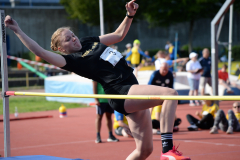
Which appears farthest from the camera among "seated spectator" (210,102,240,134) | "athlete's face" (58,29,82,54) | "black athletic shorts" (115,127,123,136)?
"black athletic shorts" (115,127,123,136)

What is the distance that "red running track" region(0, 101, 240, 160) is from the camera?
19.0 feet

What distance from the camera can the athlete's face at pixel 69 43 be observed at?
360 cm

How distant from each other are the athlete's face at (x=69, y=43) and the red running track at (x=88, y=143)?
2453 mm

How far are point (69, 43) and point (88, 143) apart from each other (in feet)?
12.2

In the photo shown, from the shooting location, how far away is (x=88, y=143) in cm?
698

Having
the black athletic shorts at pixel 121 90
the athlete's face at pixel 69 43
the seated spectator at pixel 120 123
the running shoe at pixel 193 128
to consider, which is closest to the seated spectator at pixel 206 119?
the running shoe at pixel 193 128

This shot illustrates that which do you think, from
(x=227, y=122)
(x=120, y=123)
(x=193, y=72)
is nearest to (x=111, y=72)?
(x=120, y=123)

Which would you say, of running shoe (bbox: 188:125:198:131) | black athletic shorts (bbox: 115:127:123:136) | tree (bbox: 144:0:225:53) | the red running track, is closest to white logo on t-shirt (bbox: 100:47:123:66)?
the red running track

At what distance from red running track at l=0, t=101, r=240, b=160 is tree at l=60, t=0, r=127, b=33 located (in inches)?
930

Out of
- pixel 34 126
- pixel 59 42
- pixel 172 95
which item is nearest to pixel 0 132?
pixel 34 126

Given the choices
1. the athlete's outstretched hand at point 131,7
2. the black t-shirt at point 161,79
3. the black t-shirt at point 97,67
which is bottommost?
the black t-shirt at point 161,79

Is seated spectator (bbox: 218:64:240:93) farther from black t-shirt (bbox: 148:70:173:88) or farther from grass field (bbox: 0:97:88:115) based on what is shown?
black t-shirt (bbox: 148:70:173:88)

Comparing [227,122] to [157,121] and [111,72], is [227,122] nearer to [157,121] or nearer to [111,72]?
[157,121]

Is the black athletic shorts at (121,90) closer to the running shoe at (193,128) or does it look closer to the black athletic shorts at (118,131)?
the black athletic shorts at (118,131)
